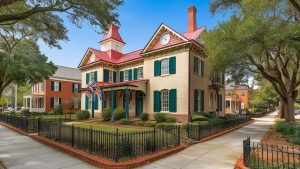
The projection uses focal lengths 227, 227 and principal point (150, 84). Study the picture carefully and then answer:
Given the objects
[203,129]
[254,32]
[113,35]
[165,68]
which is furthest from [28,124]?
[113,35]

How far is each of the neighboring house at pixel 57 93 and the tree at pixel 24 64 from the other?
521 inches

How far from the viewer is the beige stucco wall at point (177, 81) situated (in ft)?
67.4

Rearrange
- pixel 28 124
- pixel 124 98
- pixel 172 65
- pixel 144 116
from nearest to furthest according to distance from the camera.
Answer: pixel 28 124
pixel 172 65
pixel 144 116
pixel 124 98

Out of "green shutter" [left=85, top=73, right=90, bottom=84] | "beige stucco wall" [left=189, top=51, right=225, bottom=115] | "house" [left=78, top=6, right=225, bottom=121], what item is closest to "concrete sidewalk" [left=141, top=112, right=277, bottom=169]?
"house" [left=78, top=6, right=225, bottom=121]

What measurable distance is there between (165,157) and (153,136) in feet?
3.19

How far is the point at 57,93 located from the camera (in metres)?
42.3

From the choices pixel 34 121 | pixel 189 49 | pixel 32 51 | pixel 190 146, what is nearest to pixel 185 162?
pixel 190 146

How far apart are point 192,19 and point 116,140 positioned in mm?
19450

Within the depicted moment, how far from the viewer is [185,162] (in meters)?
8.56

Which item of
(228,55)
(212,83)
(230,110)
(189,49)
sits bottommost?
(230,110)

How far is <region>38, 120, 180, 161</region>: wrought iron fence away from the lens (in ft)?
26.9

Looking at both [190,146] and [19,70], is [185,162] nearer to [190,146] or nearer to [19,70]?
[190,146]

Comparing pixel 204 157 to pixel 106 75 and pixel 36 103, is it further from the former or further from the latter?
pixel 36 103

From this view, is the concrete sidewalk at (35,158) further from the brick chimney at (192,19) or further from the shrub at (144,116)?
the brick chimney at (192,19)
